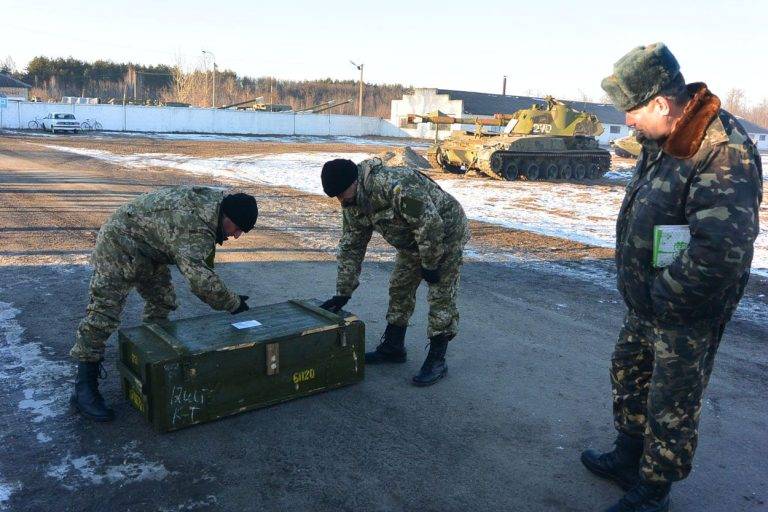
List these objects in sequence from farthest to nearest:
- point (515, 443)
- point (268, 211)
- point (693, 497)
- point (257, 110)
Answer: point (257, 110), point (268, 211), point (515, 443), point (693, 497)

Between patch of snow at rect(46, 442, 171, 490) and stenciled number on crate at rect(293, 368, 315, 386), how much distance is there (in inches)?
38.8

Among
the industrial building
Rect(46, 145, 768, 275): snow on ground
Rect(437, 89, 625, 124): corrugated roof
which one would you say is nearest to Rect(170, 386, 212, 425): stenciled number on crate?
Rect(46, 145, 768, 275): snow on ground

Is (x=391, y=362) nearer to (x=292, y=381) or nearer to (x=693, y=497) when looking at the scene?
(x=292, y=381)

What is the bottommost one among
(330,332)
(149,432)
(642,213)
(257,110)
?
(149,432)

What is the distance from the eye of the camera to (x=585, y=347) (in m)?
5.32

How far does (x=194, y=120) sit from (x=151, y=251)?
45.3 meters

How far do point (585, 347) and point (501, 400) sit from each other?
→ 4.43 ft

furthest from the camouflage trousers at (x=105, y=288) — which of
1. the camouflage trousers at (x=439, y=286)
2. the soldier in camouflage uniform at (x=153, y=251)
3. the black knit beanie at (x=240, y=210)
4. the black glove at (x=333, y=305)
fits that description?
the camouflage trousers at (x=439, y=286)

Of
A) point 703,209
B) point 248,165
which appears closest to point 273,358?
point 703,209

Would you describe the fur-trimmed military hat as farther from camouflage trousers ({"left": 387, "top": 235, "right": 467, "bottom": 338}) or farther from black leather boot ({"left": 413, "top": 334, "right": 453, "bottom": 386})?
black leather boot ({"left": 413, "top": 334, "right": 453, "bottom": 386})

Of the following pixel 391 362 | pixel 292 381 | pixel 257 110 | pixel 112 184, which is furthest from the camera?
pixel 257 110

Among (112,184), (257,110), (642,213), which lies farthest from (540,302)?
(257,110)

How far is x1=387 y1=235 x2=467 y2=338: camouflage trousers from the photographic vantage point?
450 cm

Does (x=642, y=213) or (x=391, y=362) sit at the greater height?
(x=642, y=213)
